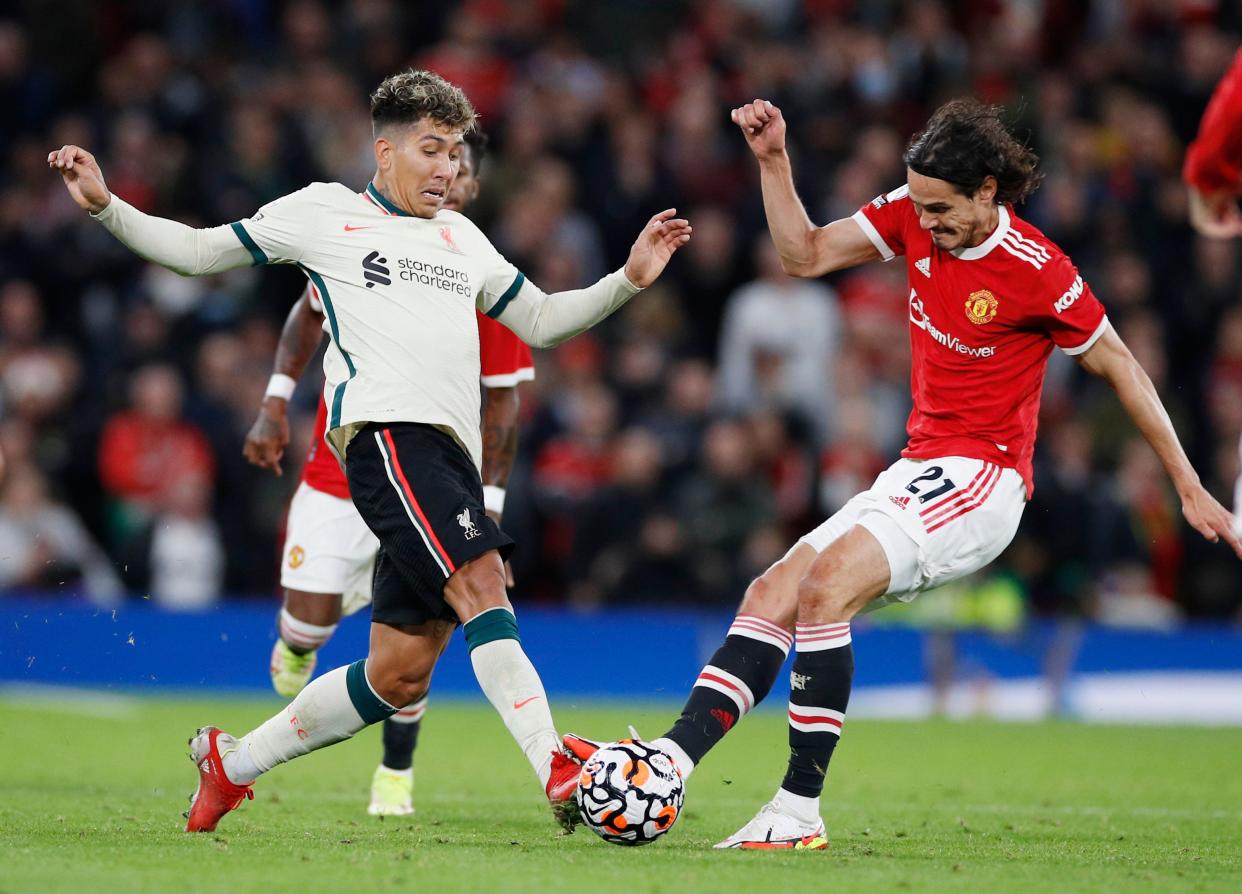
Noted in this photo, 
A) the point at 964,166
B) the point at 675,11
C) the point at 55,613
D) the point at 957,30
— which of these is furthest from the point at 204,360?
the point at 964,166

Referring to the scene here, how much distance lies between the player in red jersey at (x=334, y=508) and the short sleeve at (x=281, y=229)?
1.17 meters

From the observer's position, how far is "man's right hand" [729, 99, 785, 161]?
6.71 m

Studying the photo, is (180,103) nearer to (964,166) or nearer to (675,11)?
(675,11)

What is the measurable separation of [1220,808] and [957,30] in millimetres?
11650

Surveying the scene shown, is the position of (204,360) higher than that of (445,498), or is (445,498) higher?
(204,360)

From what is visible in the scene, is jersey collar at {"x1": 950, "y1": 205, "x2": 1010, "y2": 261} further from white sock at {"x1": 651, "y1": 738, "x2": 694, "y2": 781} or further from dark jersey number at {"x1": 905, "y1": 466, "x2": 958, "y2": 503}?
white sock at {"x1": 651, "y1": 738, "x2": 694, "y2": 781}

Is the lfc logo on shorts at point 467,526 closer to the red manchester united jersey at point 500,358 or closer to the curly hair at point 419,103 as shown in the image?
the curly hair at point 419,103

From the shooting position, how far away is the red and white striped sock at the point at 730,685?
6.16m

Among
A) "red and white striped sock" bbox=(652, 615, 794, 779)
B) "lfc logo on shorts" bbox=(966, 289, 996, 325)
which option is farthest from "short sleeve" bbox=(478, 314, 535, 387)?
"lfc logo on shorts" bbox=(966, 289, 996, 325)

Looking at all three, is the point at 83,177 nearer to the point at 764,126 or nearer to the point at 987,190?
the point at 764,126

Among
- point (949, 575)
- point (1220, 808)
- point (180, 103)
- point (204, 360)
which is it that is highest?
point (180, 103)

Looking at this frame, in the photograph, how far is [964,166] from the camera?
253 inches

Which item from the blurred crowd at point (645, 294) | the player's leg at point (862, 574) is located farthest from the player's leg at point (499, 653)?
the blurred crowd at point (645, 294)

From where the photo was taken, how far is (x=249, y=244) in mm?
6195
